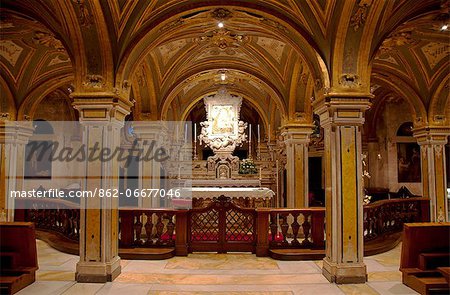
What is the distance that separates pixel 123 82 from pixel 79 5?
1.41 m

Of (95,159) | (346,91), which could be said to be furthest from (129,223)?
(346,91)

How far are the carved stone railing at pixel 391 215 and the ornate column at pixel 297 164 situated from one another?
2105 mm

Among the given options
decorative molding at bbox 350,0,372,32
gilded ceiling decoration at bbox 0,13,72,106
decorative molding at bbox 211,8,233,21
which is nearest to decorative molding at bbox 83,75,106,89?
gilded ceiling decoration at bbox 0,13,72,106

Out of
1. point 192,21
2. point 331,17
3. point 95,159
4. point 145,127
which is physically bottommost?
point 95,159

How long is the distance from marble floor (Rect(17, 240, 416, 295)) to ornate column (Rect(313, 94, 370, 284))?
0.94 ft

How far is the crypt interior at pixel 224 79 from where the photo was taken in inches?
235

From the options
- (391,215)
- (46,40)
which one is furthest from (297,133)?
(46,40)

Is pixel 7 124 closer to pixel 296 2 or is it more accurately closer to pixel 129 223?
pixel 129 223

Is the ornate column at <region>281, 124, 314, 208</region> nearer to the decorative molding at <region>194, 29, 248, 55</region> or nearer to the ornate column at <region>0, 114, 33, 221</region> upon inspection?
the decorative molding at <region>194, 29, 248, 55</region>

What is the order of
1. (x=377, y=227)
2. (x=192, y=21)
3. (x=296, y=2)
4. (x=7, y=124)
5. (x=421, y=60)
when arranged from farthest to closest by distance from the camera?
(x=7, y=124) < (x=421, y=60) < (x=377, y=227) < (x=192, y=21) < (x=296, y=2)

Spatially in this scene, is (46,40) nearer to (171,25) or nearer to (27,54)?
(27,54)

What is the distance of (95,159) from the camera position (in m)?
6.06

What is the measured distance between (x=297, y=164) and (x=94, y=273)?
624cm

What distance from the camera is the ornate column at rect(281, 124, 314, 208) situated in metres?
10.2
